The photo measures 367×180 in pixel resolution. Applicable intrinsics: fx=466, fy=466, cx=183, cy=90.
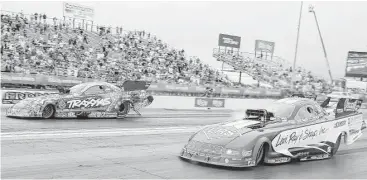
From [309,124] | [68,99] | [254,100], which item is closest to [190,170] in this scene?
[309,124]

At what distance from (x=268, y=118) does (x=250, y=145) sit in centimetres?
151

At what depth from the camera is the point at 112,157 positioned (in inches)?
360

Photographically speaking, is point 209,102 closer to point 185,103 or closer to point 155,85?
point 185,103

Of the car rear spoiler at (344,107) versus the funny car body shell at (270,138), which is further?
the car rear spoiler at (344,107)

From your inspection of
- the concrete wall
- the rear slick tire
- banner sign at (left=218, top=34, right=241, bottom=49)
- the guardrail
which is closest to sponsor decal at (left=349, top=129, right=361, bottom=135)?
the rear slick tire

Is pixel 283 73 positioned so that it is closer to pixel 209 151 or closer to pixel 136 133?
pixel 136 133

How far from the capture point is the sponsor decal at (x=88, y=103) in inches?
627

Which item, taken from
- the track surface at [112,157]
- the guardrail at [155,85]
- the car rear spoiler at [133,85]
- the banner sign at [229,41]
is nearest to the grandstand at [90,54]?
the guardrail at [155,85]

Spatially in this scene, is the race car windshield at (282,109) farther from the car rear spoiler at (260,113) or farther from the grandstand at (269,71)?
the grandstand at (269,71)

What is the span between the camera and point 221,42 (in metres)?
50.3

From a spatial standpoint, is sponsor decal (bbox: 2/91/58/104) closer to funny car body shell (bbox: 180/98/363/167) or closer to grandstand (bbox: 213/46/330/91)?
funny car body shell (bbox: 180/98/363/167)

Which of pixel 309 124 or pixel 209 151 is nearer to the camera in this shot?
pixel 209 151

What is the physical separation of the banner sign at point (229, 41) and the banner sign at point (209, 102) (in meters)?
19.8

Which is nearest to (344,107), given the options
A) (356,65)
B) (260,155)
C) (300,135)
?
(300,135)
